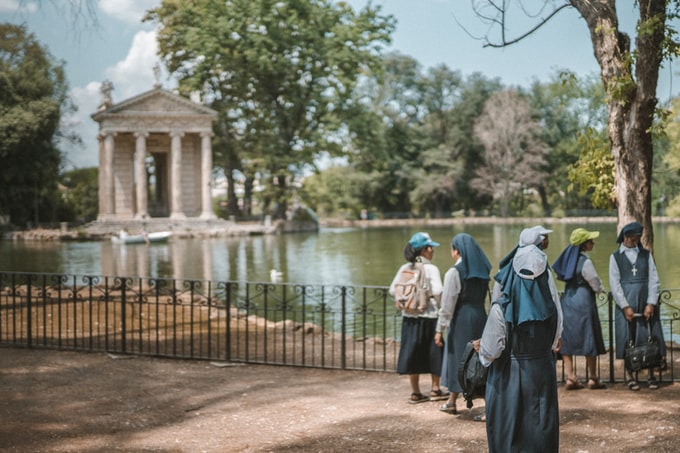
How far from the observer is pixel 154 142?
5853cm

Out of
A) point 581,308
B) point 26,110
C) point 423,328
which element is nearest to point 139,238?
point 26,110

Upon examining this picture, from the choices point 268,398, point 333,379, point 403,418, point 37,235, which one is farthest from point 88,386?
point 37,235

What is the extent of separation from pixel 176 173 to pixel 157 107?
518 centimetres

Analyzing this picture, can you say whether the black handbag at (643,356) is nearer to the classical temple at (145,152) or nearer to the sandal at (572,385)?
the sandal at (572,385)

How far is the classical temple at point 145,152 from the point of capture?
5269cm

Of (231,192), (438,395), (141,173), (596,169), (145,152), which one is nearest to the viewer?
(438,395)

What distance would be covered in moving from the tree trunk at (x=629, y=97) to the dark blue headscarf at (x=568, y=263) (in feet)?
5.47

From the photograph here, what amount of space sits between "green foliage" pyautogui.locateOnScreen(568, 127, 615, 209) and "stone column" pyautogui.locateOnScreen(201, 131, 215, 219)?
148ft

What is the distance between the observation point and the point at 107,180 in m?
54.0

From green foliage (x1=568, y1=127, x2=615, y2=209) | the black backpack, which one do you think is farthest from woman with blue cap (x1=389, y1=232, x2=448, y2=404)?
green foliage (x1=568, y1=127, x2=615, y2=209)

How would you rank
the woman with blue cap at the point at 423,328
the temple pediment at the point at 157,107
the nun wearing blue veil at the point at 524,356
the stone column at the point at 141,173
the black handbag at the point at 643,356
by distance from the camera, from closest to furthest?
the nun wearing blue veil at the point at 524,356
the woman with blue cap at the point at 423,328
the black handbag at the point at 643,356
the temple pediment at the point at 157,107
the stone column at the point at 141,173

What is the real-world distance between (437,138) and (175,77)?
27568mm

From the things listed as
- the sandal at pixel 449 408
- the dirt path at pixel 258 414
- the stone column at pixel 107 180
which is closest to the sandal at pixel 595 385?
the dirt path at pixel 258 414

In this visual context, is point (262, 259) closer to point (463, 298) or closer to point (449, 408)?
point (449, 408)
